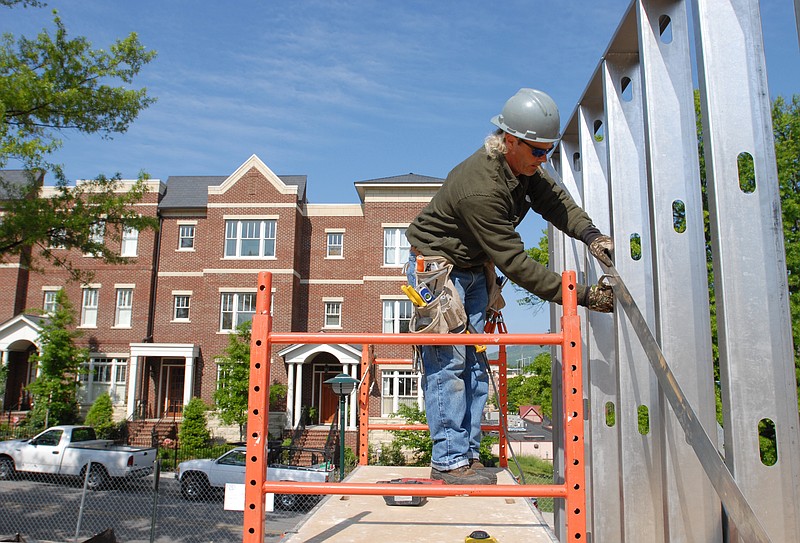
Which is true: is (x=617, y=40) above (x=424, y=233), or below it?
above

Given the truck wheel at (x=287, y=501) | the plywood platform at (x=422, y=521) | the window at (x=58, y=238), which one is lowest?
the truck wheel at (x=287, y=501)

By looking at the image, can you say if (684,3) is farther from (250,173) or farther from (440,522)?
(250,173)

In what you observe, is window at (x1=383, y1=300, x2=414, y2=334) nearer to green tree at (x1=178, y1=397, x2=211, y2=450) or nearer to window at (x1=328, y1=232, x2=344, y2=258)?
window at (x1=328, y1=232, x2=344, y2=258)

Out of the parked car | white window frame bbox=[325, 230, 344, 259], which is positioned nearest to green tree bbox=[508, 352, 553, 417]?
the parked car

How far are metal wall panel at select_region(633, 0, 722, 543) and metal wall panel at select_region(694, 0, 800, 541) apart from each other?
443mm

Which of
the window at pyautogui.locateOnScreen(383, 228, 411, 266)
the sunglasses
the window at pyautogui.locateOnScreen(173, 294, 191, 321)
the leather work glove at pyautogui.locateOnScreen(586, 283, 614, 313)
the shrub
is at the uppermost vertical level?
the window at pyautogui.locateOnScreen(383, 228, 411, 266)

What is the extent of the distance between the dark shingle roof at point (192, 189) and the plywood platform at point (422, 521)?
86.1ft

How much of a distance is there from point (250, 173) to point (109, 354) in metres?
10.3

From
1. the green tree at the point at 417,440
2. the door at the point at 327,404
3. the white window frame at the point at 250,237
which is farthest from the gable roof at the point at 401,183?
the green tree at the point at 417,440

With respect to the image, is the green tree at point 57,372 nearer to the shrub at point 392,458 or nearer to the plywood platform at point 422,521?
the shrub at point 392,458

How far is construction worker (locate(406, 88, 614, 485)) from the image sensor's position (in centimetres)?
295

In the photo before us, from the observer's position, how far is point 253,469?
2.27 m

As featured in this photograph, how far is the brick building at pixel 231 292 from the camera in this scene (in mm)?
27266

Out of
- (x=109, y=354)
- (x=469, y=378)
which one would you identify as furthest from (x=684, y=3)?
(x=109, y=354)
